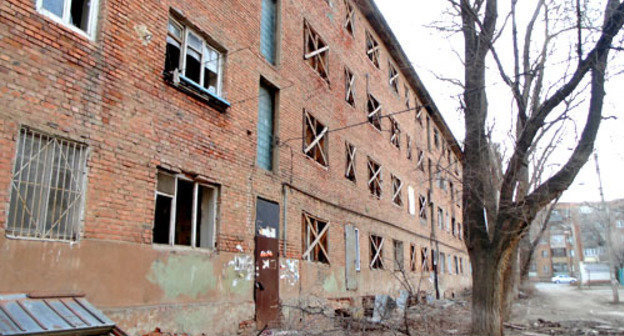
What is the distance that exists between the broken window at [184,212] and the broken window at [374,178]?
370 inches

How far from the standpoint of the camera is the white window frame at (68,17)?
6062 mm

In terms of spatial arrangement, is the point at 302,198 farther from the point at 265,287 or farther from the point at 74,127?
the point at 74,127

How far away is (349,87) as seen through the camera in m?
16.4

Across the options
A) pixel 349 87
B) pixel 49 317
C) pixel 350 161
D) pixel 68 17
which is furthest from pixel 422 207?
pixel 49 317

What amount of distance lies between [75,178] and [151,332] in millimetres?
2538

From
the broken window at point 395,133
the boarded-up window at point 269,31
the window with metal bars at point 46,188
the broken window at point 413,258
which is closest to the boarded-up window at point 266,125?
the boarded-up window at point 269,31

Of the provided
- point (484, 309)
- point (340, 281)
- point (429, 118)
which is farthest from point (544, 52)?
point (429, 118)

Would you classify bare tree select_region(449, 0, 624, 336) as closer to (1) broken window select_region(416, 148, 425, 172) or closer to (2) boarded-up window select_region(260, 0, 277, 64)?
(2) boarded-up window select_region(260, 0, 277, 64)

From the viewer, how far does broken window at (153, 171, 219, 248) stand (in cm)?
778

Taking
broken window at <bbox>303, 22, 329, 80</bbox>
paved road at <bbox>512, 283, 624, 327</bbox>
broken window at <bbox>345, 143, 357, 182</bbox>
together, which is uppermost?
broken window at <bbox>303, 22, 329, 80</bbox>

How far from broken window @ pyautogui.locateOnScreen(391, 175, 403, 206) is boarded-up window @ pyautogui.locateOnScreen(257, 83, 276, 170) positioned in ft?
33.0

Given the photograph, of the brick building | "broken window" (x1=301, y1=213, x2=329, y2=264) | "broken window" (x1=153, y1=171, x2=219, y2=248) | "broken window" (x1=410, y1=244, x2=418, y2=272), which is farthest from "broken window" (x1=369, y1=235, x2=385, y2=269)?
"broken window" (x1=153, y1=171, x2=219, y2=248)

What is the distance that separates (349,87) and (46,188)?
39.2 feet

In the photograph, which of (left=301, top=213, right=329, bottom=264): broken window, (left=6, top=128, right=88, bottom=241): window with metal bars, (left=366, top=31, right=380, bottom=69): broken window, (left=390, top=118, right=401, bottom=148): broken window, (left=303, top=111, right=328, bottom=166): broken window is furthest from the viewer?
(left=390, top=118, right=401, bottom=148): broken window
